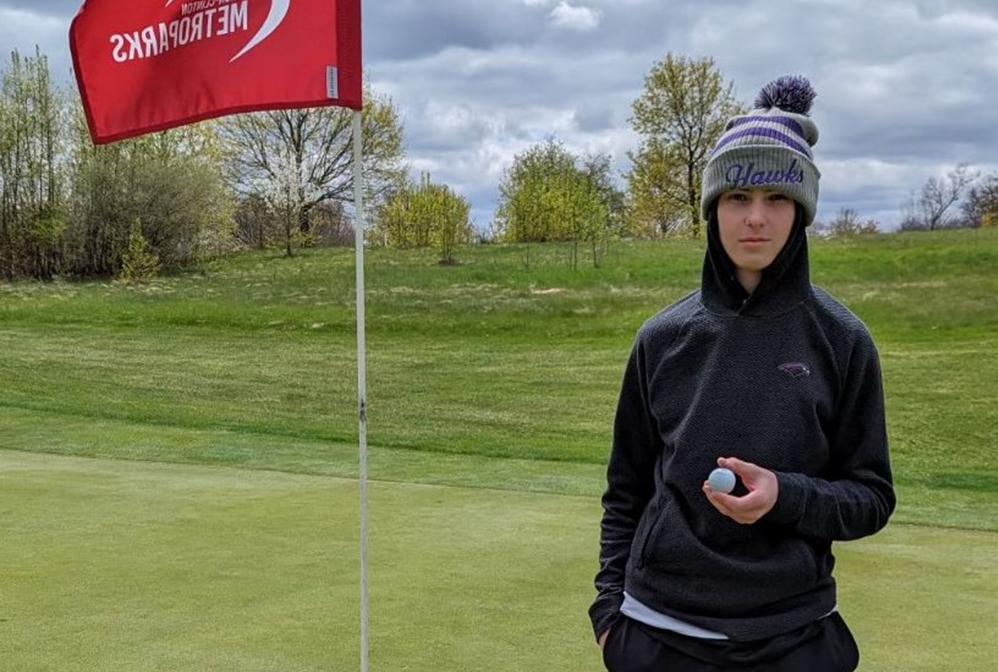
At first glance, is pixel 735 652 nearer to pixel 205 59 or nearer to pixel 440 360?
pixel 205 59

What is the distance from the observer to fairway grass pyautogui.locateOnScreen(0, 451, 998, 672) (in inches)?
139

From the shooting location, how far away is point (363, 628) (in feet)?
10.5

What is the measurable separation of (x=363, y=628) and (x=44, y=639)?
1.24 m

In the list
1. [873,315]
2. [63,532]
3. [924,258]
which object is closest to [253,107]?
[63,532]

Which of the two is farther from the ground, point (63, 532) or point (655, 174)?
point (655, 174)

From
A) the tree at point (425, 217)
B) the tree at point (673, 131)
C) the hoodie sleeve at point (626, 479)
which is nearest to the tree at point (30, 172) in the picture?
the tree at point (425, 217)

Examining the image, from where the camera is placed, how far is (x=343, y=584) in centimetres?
438

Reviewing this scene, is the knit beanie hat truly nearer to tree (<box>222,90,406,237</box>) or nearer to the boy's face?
the boy's face

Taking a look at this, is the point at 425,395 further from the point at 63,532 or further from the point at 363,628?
the point at 363,628

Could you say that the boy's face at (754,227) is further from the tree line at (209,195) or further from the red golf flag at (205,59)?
the tree line at (209,195)

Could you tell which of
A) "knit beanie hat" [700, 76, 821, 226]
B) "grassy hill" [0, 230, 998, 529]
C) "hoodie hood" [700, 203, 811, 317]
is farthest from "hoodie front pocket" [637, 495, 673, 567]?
"grassy hill" [0, 230, 998, 529]

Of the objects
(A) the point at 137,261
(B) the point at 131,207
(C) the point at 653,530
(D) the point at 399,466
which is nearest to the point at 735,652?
(C) the point at 653,530

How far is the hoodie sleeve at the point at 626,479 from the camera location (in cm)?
199

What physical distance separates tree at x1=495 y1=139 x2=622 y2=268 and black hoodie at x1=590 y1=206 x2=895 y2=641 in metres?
20.9
